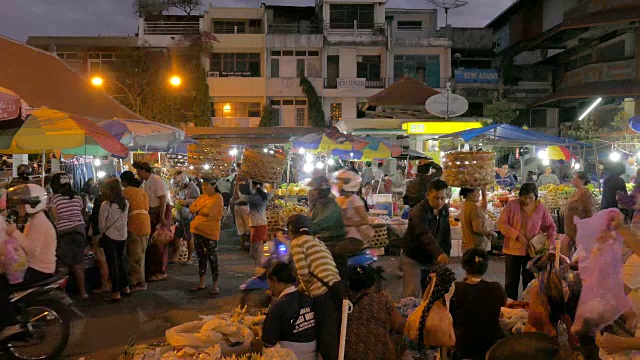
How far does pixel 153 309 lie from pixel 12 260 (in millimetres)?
2915

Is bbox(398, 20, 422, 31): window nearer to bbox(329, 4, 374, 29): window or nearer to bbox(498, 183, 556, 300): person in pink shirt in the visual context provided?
bbox(329, 4, 374, 29): window

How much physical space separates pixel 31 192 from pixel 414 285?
427cm

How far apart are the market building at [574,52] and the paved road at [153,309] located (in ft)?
64.7

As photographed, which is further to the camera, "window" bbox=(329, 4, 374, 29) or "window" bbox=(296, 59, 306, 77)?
"window" bbox=(329, 4, 374, 29)

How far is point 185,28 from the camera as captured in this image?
38156mm

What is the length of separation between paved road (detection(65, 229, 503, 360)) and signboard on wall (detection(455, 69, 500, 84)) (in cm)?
2707

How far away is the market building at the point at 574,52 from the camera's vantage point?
26719 millimetres

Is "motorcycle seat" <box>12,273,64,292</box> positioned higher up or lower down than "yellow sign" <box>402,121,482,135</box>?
lower down

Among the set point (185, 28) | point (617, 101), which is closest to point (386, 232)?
point (617, 101)

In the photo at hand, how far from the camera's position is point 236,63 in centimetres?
3862

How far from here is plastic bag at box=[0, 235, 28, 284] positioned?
5.57m

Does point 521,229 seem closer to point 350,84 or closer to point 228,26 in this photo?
point 350,84

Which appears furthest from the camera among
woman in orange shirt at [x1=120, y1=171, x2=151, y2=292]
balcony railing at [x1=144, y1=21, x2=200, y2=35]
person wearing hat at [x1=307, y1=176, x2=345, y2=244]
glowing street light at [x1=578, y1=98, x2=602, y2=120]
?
balcony railing at [x1=144, y1=21, x2=200, y2=35]

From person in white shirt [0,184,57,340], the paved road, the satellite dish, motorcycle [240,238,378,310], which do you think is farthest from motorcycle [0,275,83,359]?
the satellite dish
